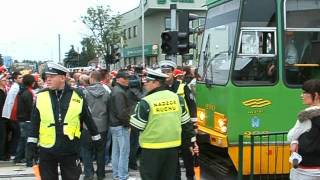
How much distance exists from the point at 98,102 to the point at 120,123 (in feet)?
1.89

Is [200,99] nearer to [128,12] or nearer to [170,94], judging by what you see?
[170,94]

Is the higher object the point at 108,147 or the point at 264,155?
the point at 264,155

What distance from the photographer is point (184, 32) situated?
36.6ft

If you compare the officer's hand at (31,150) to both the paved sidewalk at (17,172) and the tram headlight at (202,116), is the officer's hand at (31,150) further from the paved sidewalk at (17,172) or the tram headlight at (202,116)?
the tram headlight at (202,116)

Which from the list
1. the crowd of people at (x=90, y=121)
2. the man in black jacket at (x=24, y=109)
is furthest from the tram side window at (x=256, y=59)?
the man in black jacket at (x=24, y=109)

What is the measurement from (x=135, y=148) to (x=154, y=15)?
43.2 meters

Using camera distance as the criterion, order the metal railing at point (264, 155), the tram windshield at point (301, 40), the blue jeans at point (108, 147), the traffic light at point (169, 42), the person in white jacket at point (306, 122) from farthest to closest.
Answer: the traffic light at point (169, 42)
the blue jeans at point (108, 147)
the tram windshield at point (301, 40)
the metal railing at point (264, 155)
the person in white jacket at point (306, 122)

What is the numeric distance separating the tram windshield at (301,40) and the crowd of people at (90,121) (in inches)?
62.4

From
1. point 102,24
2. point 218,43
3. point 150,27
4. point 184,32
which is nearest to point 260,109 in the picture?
point 218,43

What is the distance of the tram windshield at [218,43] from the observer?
776 cm

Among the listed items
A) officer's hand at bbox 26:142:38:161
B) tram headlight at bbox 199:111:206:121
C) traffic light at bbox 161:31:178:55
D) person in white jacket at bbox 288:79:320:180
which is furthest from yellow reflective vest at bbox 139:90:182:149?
traffic light at bbox 161:31:178:55

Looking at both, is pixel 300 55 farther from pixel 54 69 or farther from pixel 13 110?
pixel 13 110

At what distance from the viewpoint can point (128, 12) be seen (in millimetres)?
62594

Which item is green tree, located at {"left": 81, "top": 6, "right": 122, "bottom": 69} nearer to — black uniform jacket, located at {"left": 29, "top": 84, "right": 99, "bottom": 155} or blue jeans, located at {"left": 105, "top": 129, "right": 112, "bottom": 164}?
blue jeans, located at {"left": 105, "top": 129, "right": 112, "bottom": 164}
